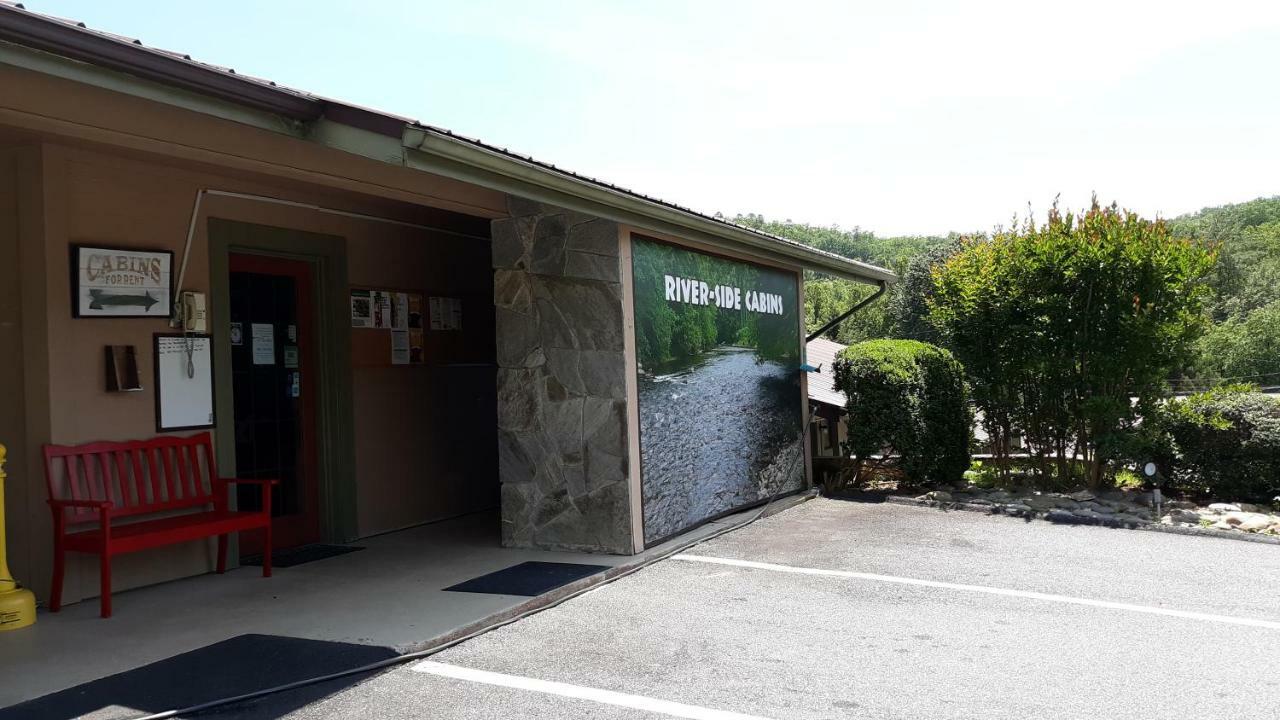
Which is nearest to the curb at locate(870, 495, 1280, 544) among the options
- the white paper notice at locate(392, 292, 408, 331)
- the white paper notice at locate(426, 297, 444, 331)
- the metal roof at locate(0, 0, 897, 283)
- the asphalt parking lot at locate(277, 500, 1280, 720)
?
the asphalt parking lot at locate(277, 500, 1280, 720)

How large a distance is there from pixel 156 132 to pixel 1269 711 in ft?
19.1

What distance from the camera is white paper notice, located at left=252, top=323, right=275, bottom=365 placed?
7047 mm

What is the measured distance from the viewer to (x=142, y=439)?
6086 millimetres

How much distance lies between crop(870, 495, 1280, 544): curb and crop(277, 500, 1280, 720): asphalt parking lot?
0.74 feet

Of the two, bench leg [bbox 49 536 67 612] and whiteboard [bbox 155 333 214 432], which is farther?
whiteboard [bbox 155 333 214 432]

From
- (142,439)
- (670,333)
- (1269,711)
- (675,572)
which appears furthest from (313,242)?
(1269,711)

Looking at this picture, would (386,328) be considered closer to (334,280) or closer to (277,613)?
(334,280)

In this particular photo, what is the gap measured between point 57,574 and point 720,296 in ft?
17.8

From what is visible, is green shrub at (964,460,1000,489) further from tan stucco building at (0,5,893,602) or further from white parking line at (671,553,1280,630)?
white parking line at (671,553,1280,630)

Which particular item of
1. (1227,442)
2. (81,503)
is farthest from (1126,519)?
(81,503)

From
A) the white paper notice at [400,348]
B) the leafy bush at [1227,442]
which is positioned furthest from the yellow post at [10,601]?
the leafy bush at [1227,442]

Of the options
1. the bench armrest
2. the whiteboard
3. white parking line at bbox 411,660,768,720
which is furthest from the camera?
the whiteboard

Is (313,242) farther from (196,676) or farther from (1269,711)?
(1269,711)

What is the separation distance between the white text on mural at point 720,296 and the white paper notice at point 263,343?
3.14 meters
